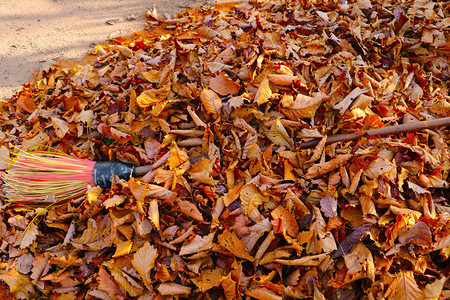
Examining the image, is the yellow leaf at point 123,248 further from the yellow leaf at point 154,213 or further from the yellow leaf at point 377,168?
the yellow leaf at point 377,168

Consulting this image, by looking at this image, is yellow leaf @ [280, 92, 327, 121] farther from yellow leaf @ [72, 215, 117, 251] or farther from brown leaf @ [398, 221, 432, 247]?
yellow leaf @ [72, 215, 117, 251]

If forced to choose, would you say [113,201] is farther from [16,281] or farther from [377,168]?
[377,168]

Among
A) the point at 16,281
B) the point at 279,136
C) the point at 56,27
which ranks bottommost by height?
the point at 16,281

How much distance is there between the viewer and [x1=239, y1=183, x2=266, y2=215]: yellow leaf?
6.07 feet

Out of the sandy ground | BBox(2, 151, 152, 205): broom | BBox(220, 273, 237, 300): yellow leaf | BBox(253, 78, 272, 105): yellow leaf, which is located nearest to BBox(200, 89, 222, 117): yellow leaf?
BBox(253, 78, 272, 105): yellow leaf

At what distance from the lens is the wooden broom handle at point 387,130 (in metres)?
2.02

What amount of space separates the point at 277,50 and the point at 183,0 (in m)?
2.33

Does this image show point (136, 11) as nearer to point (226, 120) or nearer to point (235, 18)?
point (235, 18)

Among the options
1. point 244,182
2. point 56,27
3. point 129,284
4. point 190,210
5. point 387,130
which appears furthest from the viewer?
point 56,27

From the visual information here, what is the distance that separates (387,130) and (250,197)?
3.43 feet

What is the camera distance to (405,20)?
2924 millimetres

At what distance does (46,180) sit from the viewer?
83.5 inches

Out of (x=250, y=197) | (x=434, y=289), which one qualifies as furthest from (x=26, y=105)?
(x=434, y=289)

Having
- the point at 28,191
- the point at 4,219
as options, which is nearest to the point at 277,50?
the point at 28,191
